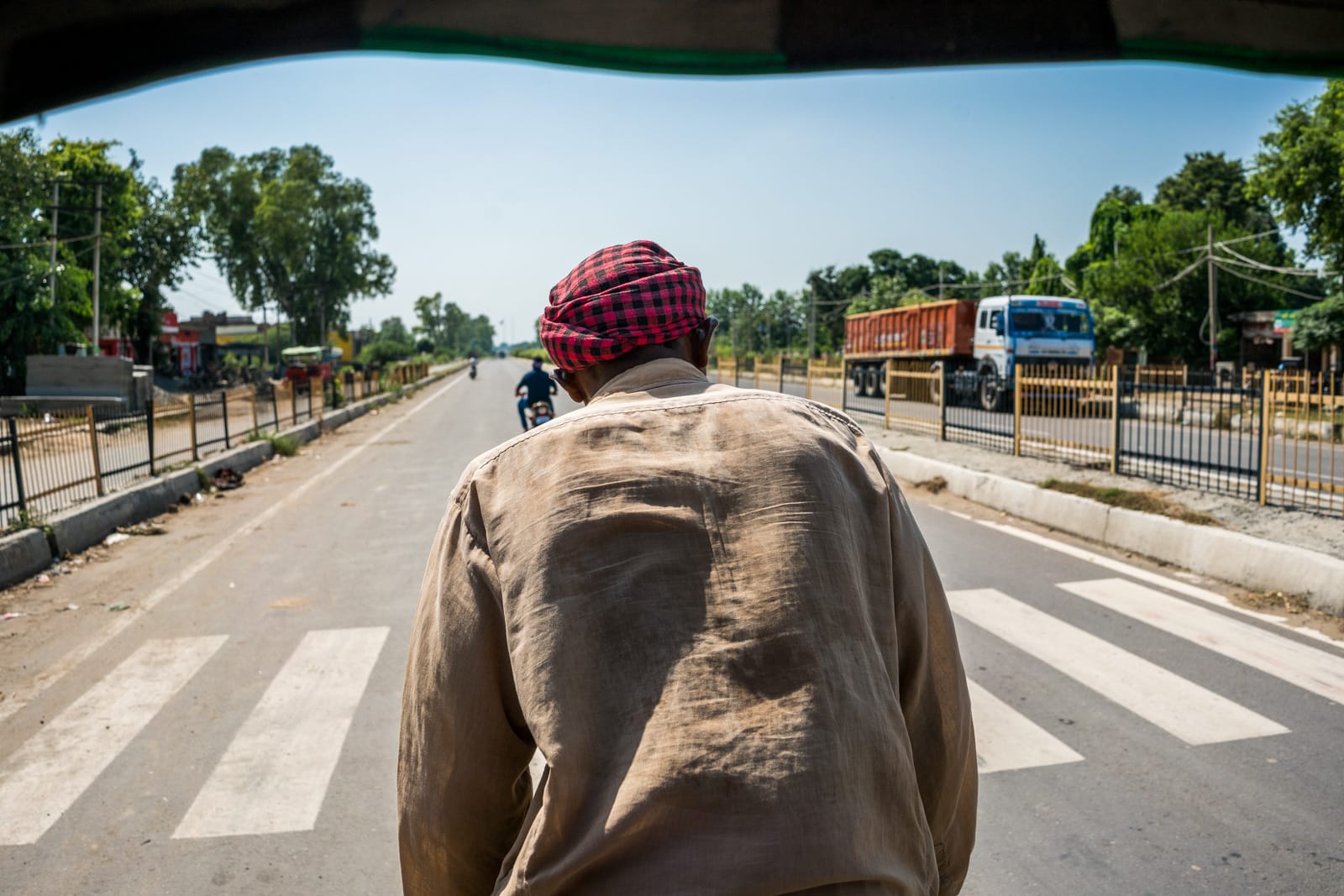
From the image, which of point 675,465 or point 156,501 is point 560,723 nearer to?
point 675,465

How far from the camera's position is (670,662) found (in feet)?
3.96

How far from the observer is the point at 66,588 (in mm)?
7637

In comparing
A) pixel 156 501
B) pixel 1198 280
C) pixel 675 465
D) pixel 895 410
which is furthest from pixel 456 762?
pixel 1198 280

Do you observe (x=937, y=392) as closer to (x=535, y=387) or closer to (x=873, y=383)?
(x=535, y=387)

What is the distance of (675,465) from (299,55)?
87 cm

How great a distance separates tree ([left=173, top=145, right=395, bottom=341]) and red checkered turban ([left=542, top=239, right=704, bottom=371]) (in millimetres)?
63790

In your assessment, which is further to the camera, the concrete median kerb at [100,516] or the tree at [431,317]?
the tree at [431,317]

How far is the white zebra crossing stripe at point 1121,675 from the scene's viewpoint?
4.56 metres

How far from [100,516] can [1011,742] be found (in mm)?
8767

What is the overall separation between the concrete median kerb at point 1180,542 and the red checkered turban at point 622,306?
662 centimetres

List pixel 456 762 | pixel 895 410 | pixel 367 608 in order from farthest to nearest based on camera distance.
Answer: pixel 895 410, pixel 367 608, pixel 456 762

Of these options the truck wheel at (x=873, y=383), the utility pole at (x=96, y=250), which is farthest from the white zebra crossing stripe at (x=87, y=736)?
the utility pole at (x=96, y=250)

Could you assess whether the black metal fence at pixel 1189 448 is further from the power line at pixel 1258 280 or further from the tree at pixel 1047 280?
the tree at pixel 1047 280

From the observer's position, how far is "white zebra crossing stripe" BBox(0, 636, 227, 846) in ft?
12.8
